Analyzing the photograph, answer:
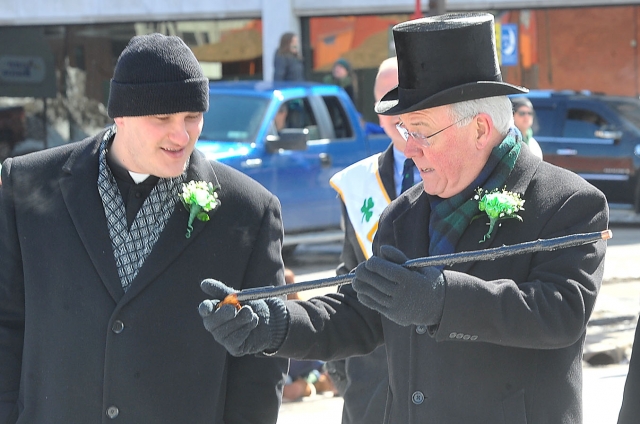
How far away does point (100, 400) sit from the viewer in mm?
3086

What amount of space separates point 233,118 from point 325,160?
46.1 inches

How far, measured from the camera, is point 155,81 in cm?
311

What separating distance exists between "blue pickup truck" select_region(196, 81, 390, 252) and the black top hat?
23.4ft

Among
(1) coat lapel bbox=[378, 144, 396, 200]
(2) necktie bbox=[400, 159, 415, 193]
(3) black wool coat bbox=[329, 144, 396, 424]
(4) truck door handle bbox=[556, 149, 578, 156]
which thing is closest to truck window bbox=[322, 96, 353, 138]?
(4) truck door handle bbox=[556, 149, 578, 156]

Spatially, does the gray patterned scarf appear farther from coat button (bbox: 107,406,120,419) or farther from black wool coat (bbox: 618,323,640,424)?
black wool coat (bbox: 618,323,640,424)

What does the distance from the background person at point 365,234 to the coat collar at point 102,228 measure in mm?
1163

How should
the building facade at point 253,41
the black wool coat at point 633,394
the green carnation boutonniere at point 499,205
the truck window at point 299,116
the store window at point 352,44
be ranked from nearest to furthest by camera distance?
1. the black wool coat at point 633,394
2. the green carnation boutonniere at point 499,205
3. the truck window at point 299,116
4. the building facade at point 253,41
5. the store window at point 352,44

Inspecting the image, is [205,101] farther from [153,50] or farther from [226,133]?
[226,133]

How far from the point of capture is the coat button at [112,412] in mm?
3070

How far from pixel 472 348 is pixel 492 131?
0.62 m

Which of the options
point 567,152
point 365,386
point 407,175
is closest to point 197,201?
point 365,386

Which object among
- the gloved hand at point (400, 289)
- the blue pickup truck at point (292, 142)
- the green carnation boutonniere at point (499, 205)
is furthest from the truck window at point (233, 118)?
the gloved hand at point (400, 289)

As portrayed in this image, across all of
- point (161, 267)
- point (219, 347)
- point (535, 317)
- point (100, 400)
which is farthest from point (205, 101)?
point (535, 317)

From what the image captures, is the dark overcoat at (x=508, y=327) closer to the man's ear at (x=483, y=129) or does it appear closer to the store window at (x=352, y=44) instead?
the man's ear at (x=483, y=129)
